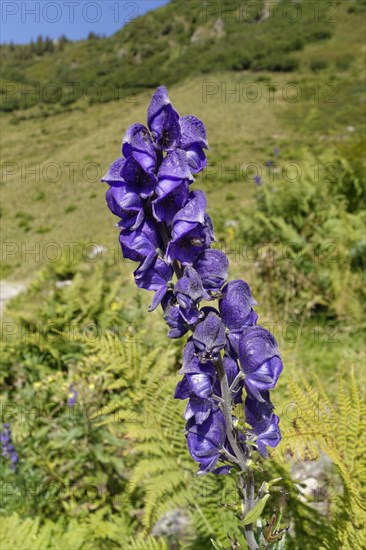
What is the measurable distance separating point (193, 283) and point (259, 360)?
9.5 inches

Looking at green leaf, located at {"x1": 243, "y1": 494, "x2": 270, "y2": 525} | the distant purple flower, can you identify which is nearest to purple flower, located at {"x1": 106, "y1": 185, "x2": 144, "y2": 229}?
green leaf, located at {"x1": 243, "y1": 494, "x2": 270, "y2": 525}

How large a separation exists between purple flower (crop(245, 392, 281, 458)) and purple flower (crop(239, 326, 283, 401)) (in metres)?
0.06

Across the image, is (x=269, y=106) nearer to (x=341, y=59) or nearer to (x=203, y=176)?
(x=341, y=59)

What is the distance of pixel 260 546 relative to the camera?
3.97 feet

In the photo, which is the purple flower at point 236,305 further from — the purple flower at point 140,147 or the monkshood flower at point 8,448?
the monkshood flower at point 8,448

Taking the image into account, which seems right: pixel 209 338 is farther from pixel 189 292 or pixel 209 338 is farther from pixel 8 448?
pixel 8 448

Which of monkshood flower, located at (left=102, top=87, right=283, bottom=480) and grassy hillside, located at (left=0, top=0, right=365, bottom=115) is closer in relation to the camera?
monkshood flower, located at (left=102, top=87, right=283, bottom=480)

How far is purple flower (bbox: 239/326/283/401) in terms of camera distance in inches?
45.1

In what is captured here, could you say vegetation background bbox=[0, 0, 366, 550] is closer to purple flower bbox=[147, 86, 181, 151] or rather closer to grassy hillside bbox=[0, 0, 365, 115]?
purple flower bbox=[147, 86, 181, 151]

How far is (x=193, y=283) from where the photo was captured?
1.12 m

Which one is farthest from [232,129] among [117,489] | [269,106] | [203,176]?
[117,489]

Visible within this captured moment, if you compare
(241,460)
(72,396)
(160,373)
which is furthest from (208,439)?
(72,396)

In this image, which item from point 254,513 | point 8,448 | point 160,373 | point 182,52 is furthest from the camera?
point 182,52

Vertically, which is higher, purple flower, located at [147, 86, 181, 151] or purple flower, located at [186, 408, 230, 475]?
purple flower, located at [147, 86, 181, 151]
